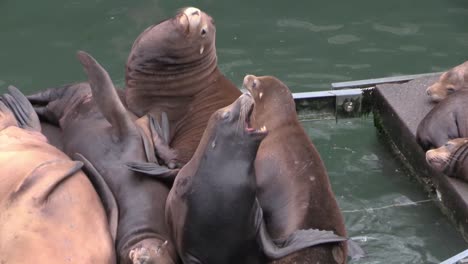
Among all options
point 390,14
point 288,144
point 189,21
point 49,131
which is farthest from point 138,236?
point 390,14

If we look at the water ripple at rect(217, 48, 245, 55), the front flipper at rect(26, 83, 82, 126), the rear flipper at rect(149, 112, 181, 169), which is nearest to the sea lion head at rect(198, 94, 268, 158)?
the rear flipper at rect(149, 112, 181, 169)

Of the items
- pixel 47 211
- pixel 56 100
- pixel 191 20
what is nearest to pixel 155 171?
pixel 47 211

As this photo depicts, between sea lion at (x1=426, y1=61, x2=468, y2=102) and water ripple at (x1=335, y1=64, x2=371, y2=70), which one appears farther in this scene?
water ripple at (x1=335, y1=64, x2=371, y2=70)

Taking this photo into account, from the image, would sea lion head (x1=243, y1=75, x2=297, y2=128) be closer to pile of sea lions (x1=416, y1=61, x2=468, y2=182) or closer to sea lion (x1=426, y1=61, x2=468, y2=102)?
pile of sea lions (x1=416, y1=61, x2=468, y2=182)

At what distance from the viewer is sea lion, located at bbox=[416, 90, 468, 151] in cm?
550

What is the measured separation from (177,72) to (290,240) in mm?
1915

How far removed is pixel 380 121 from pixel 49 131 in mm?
2512

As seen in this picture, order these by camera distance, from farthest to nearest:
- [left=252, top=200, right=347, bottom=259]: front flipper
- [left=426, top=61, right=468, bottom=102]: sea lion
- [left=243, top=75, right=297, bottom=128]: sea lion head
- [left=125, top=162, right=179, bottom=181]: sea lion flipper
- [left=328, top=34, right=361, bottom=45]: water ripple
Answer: [left=328, top=34, right=361, bottom=45]: water ripple → [left=426, top=61, right=468, bottom=102]: sea lion → [left=243, top=75, right=297, bottom=128]: sea lion head → [left=125, top=162, right=179, bottom=181]: sea lion flipper → [left=252, top=200, right=347, bottom=259]: front flipper

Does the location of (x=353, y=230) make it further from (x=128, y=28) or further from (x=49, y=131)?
(x=128, y=28)

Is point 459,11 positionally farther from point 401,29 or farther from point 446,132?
point 446,132

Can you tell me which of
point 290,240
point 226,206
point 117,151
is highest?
point 226,206

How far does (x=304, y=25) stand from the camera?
8.77m

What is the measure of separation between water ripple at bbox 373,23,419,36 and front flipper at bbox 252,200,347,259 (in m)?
5.18

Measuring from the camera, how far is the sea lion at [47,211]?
330 centimetres
